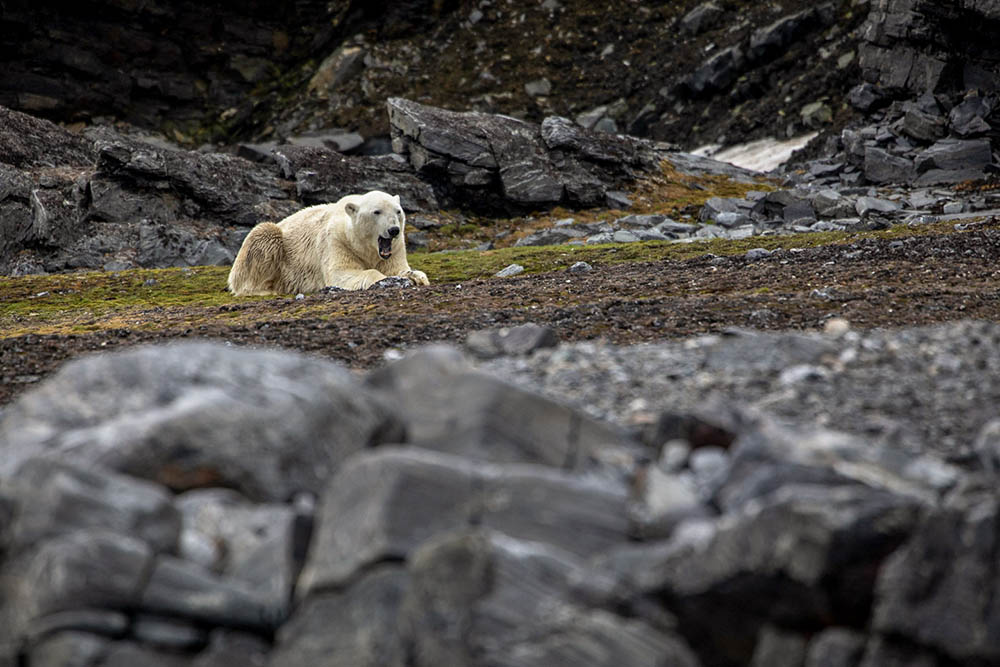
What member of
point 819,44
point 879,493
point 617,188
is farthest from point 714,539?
point 819,44

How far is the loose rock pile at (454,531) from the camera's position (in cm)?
427

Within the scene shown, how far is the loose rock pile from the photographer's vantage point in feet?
14.0

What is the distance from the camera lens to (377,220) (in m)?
18.0

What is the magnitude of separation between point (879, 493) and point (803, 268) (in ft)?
39.5

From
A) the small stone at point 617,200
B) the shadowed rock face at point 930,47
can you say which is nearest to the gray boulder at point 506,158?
the small stone at point 617,200

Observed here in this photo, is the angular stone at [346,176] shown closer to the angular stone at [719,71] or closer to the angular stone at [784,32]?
the angular stone at [719,71]

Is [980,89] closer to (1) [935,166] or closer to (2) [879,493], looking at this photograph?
(1) [935,166]

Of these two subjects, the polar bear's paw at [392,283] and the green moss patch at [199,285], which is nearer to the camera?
the green moss patch at [199,285]

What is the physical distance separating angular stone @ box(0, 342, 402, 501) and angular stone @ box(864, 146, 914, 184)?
115 ft

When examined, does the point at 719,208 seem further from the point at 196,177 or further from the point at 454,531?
the point at 454,531

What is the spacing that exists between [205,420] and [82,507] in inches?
29.5

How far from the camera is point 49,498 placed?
4.71 metres

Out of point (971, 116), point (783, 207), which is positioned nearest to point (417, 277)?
point (783, 207)

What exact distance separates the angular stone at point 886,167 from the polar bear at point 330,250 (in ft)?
79.7
